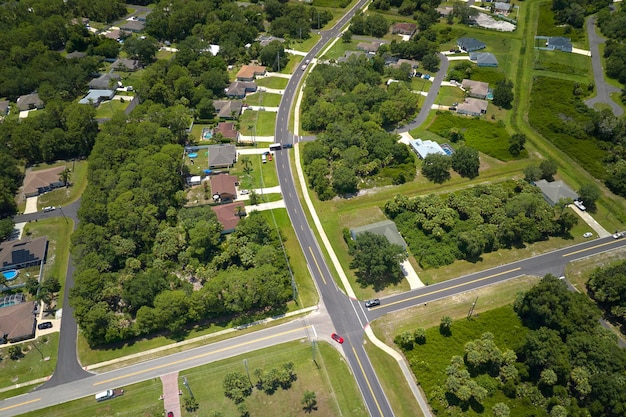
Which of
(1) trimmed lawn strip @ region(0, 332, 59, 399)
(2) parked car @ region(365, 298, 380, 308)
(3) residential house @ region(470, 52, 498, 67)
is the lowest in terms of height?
(1) trimmed lawn strip @ region(0, 332, 59, 399)

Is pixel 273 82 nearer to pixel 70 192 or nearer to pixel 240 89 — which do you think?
pixel 240 89

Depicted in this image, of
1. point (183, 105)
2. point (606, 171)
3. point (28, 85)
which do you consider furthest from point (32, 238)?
point (606, 171)

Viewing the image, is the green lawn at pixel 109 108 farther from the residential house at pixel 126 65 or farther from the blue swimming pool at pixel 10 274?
the blue swimming pool at pixel 10 274

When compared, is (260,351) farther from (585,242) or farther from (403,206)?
(585,242)

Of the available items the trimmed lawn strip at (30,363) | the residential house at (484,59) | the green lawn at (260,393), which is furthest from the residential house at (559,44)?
the trimmed lawn strip at (30,363)

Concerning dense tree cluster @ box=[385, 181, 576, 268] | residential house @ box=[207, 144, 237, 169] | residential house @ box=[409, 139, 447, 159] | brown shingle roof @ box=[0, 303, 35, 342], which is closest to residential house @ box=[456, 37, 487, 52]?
residential house @ box=[409, 139, 447, 159]

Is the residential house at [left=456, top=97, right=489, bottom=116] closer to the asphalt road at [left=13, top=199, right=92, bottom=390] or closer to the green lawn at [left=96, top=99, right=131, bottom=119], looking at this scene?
the green lawn at [left=96, top=99, right=131, bottom=119]
